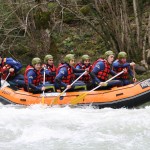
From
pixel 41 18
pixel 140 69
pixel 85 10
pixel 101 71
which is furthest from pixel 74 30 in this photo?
pixel 101 71

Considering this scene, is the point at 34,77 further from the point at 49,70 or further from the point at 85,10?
the point at 85,10

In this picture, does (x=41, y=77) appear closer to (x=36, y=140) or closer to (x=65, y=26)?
(x=36, y=140)

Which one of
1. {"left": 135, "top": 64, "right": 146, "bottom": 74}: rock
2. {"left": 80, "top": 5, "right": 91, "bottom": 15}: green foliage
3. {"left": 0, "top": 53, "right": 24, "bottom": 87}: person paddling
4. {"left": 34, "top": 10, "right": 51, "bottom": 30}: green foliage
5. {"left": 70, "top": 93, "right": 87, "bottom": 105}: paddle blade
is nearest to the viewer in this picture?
{"left": 70, "top": 93, "right": 87, "bottom": 105}: paddle blade

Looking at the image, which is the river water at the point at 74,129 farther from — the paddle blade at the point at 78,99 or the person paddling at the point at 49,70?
the person paddling at the point at 49,70

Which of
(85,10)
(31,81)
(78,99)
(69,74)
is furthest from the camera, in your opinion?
(85,10)

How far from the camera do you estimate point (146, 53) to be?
47.8 ft

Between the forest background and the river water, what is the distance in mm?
4843

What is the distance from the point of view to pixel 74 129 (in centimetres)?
802

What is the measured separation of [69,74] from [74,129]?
2513 millimetres

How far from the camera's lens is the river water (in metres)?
7.13

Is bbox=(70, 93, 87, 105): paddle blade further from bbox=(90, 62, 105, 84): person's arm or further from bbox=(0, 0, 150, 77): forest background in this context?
bbox=(0, 0, 150, 77): forest background

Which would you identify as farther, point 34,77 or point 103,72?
point 34,77

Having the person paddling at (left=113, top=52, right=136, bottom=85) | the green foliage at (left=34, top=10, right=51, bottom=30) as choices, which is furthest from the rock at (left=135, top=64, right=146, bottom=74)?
the green foliage at (left=34, top=10, right=51, bottom=30)

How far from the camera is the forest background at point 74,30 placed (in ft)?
46.4
